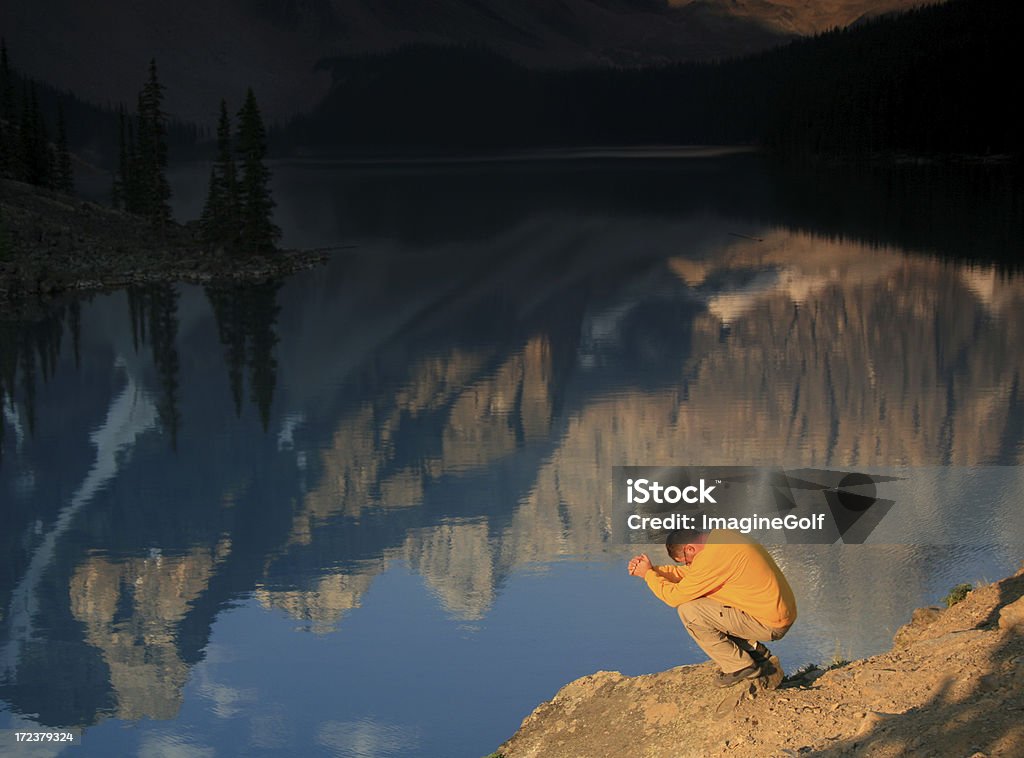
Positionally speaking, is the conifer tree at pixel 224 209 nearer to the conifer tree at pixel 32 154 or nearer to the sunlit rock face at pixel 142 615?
the conifer tree at pixel 32 154

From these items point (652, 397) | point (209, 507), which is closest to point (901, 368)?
point (652, 397)

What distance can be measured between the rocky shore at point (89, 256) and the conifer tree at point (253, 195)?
1009mm

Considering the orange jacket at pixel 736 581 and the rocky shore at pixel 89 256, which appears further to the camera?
the rocky shore at pixel 89 256

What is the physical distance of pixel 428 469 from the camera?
877 inches

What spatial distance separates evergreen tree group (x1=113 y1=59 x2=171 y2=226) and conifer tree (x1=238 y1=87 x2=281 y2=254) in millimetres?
5616

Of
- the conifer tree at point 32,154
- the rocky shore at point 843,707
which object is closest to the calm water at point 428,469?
the rocky shore at point 843,707

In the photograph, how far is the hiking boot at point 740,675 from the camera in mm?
10141

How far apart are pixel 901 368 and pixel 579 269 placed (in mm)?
25548

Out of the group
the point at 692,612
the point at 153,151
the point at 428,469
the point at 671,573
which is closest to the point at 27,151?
the point at 153,151

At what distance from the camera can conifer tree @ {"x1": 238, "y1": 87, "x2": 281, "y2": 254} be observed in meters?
60.0

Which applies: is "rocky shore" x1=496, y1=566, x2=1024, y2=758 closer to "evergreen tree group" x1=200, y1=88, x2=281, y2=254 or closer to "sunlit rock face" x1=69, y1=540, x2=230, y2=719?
"sunlit rock face" x1=69, y1=540, x2=230, y2=719

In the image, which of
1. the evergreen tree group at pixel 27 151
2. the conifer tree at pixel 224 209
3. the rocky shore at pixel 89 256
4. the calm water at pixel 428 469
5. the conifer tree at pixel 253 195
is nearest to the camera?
the calm water at pixel 428 469

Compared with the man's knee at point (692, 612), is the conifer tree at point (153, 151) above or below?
above

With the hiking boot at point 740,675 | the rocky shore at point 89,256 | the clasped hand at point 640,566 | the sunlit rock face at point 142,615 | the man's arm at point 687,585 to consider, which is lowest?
the sunlit rock face at point 142,615
